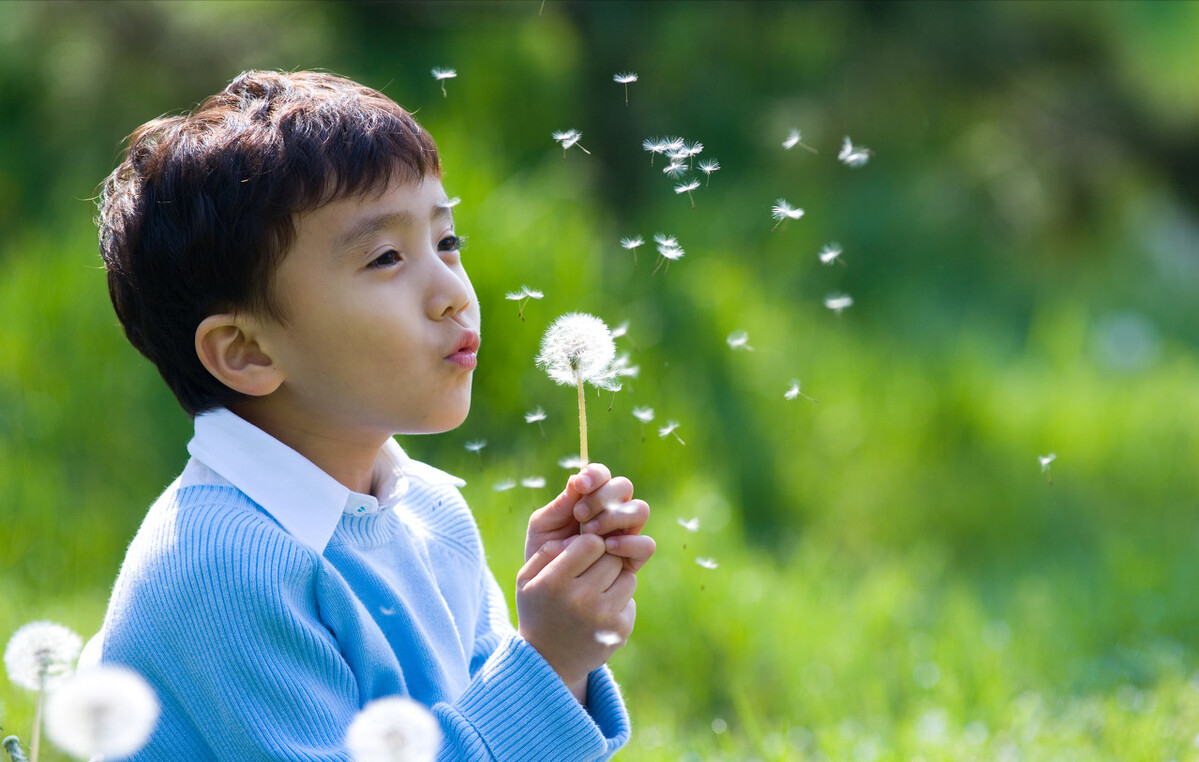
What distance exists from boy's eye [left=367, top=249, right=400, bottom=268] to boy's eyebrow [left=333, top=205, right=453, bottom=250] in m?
0.02

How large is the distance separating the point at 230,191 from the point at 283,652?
0.30 m

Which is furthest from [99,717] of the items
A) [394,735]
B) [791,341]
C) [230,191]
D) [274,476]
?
[791,341]

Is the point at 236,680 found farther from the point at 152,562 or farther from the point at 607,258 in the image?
the point at 607,258

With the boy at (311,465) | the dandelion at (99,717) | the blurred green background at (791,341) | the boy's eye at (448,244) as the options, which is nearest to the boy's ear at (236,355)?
the boy at (311,465)

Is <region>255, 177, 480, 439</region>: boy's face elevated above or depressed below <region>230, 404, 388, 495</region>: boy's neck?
above

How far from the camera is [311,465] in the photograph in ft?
2.65

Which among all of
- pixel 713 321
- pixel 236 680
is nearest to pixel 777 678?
pixel 713 321

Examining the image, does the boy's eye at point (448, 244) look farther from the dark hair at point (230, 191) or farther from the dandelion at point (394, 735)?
the dandelion at point (394, 735)

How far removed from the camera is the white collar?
0.79 m

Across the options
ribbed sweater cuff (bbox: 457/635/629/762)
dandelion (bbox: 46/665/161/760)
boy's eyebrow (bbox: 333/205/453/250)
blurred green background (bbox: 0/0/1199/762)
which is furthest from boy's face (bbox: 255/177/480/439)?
blurred green background (bbox: 0/0/1199/762)

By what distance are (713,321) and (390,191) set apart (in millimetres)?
1480

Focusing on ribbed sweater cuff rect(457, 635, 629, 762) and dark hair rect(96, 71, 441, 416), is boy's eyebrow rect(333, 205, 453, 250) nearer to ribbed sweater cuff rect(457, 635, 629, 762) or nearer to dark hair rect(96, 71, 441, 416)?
dark hair rect(96, 71, 441, 416)

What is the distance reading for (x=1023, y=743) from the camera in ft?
4.20

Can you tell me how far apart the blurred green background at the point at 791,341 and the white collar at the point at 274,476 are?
1.94 feet
